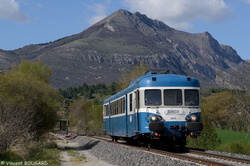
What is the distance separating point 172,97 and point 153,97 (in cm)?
84

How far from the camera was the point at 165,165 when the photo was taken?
44.5ft

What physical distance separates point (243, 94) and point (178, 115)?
12971mm

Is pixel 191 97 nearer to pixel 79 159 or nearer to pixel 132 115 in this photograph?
pixel 132 115

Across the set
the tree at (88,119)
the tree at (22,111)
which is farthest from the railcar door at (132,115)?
the tree at (88,119)

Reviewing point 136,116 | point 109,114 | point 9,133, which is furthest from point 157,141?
point 109,114

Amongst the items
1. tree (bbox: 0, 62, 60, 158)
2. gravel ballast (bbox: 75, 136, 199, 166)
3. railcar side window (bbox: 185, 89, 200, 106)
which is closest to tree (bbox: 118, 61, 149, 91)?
tree (bbox: 0, 62, 60, 158)

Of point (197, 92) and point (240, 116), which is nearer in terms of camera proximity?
point (197, 92)

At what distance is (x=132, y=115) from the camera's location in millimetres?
20812

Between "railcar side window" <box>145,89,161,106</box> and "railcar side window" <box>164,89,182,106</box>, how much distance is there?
0.30 meters

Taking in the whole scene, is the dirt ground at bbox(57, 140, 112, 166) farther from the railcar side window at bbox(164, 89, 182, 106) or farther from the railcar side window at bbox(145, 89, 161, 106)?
the railcar side window at bbox(164, 89, 182, 106)

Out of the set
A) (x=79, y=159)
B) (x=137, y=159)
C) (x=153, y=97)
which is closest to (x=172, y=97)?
(x=153, y=97)

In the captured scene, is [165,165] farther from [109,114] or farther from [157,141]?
[109,114]

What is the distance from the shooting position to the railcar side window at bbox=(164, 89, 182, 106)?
18875 mm

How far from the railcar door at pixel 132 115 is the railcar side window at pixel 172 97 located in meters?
1.56
